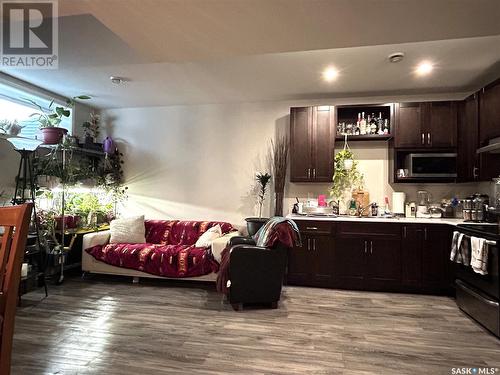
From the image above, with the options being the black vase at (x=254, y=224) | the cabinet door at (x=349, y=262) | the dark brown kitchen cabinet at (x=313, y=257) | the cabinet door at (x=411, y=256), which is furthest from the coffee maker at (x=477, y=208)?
the black vase at (x=254, y=224)

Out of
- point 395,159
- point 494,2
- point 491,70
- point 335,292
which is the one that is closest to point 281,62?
point 494,2

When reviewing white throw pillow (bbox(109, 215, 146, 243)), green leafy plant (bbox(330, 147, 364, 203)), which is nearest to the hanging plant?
green leafy plant (bbox(330, 147, 364, 203))

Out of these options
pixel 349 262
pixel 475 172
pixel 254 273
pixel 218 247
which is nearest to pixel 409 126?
pixel 475 172

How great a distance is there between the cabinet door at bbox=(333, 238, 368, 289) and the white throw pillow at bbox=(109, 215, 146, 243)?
8.57 feet

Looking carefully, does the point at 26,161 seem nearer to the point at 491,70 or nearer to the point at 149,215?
the point at 149,215

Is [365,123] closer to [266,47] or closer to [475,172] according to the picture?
[475,172]

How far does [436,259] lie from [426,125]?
1.60 metres

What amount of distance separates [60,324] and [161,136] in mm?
2891

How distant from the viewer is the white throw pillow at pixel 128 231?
3742mm

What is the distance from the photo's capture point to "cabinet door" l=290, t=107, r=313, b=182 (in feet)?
12.1

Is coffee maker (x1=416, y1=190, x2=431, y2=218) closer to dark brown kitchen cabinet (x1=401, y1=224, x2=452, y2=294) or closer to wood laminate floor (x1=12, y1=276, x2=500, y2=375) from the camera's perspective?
dark brown kitchen cabinet (x1=401, y1=224, x2=452, y2=294)

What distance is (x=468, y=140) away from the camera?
10.7 ft

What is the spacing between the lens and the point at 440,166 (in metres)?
3.39

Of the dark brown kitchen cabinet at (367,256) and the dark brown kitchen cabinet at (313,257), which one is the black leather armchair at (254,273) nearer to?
the dark brown kitchen cabinet at (313,257)
